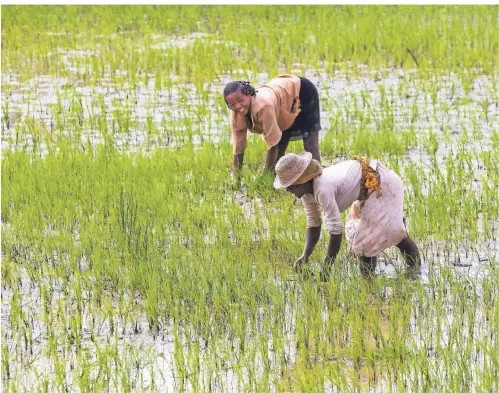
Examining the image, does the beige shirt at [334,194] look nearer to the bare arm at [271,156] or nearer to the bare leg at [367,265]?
the bare leg at [367,265]

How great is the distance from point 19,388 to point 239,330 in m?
0.89

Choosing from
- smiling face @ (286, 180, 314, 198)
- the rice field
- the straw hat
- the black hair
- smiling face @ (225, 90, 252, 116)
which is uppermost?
the black hair

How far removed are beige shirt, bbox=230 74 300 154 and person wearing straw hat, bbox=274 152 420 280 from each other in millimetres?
1001

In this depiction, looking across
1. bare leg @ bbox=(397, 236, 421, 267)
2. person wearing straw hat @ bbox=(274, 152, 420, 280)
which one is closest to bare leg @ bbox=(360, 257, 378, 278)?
person wearing straw hat @ bbox=(274, 152, 420, 280)

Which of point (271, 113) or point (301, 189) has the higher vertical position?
point (271, 113)

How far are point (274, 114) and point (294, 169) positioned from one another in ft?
4.48

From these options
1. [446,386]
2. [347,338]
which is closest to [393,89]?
[347,338]

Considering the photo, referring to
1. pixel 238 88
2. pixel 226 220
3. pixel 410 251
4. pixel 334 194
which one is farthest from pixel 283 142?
pixel 334 194

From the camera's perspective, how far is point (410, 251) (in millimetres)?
4684

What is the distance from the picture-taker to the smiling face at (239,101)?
17.5 ft

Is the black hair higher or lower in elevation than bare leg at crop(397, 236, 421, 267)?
higher

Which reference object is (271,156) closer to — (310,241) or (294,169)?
(310,241)

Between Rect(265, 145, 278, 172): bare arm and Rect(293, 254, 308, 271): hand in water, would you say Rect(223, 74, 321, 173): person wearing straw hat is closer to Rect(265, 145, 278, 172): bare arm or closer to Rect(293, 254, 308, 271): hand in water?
Rect(265, 145, 278, 172): bare arm

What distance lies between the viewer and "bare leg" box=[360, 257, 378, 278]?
461 cm
